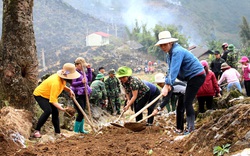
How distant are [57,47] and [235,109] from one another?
6032 centimetres

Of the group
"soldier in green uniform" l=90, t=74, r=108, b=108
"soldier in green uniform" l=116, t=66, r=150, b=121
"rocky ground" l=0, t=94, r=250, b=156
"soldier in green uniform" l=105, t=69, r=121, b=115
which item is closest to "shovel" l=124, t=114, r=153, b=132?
"rocky ground" l=0, t=94, r=250, b=156

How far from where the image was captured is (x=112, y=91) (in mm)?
11273

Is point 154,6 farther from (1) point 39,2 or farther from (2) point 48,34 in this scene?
(2) point 48,34

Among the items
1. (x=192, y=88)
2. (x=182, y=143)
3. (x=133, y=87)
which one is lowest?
Result: (x=182, y=143)

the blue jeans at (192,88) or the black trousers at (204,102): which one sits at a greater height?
the blue jeans at (192,88)

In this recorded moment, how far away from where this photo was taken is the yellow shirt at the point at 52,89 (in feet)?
18.7

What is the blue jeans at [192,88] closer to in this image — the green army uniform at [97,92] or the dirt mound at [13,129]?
the dirt mound at [13,129]

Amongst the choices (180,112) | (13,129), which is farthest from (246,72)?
(13,129)

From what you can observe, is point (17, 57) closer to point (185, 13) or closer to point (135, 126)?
point (135, 126)

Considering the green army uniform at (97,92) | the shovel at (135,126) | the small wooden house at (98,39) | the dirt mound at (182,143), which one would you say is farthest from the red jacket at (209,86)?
the small wooden house at (98,39)

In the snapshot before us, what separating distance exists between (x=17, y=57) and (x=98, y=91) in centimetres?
408

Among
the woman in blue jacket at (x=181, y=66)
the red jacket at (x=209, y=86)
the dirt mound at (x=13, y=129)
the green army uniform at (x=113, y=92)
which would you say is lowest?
the green army uniform at (x=113, y=92)

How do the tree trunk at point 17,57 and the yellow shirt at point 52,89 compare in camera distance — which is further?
the tree trunk at point 17,57

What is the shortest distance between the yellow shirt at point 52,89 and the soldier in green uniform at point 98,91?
4.45 meters
